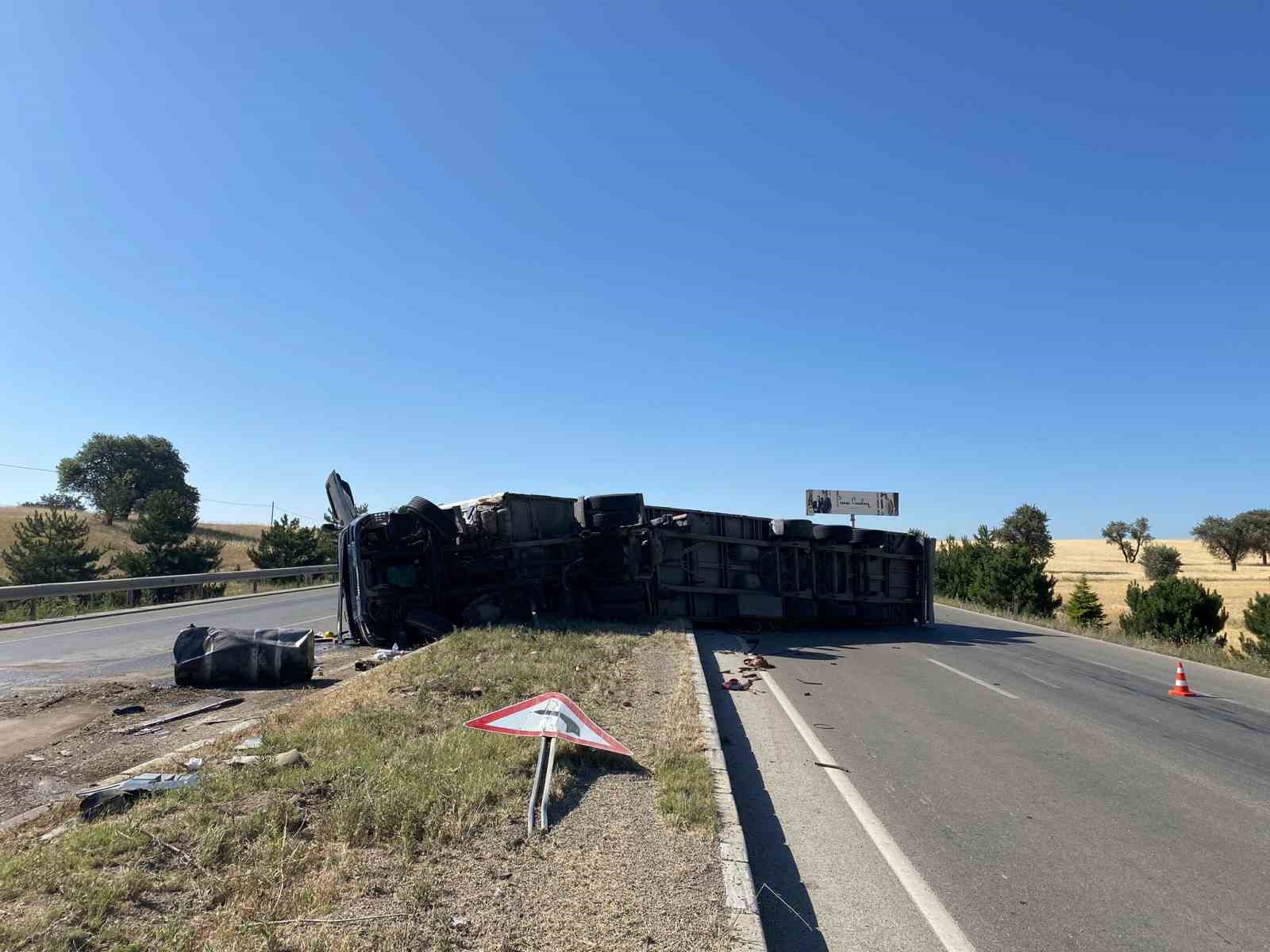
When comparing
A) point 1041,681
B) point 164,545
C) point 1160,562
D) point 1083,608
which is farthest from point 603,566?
point 1160,562

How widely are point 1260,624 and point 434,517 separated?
1919 centimetres

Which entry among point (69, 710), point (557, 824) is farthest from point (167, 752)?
point (557, 824)

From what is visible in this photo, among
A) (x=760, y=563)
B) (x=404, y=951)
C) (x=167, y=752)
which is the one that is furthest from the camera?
(x=760, y=563)

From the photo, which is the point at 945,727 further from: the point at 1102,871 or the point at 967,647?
the point at 967,647

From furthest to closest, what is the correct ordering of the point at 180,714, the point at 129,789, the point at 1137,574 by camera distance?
the point at 1137,574 < the point at 180,714 < the point at 129,789

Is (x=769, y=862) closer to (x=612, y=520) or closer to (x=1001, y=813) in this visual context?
(x=1001, y=813)

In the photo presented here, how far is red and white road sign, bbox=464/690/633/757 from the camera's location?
19.3 feet

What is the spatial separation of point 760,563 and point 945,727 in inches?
404

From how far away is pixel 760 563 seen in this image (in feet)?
62.7

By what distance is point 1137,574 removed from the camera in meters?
78.0

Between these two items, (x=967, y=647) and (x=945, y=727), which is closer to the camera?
(x=945, y=727)

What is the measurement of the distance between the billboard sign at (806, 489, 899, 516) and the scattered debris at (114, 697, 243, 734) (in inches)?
593

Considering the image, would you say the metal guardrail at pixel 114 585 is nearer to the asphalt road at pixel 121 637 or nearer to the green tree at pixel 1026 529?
the asphalt road at pixel 121 637

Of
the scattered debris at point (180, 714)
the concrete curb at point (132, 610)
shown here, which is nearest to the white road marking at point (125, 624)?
the concrete curb at point (132, 610)
